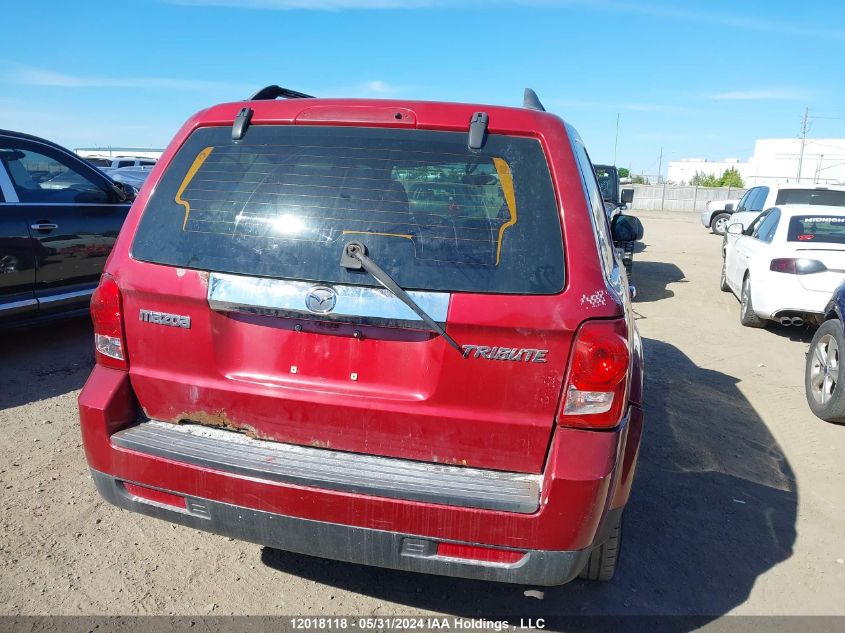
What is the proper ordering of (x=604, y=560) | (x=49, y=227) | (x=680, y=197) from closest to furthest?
(x=604, y=560)
(x=49, y=227)
(x=680, y=197)

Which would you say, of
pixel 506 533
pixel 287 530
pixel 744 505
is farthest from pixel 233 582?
pixel 744 505

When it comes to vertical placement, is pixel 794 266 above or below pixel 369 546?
above

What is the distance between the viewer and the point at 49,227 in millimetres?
5887

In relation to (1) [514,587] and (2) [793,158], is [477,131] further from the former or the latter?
(2) [793,158]

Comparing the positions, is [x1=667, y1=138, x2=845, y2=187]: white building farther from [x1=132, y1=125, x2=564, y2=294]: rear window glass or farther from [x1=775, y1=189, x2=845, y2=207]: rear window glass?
[x1=132, y1=125, x2=564, y2=294]: rear window glass

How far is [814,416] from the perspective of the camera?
5.43 metres

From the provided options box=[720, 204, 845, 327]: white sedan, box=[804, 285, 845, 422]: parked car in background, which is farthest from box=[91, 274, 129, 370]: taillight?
box=[720, 204, 845, 327]: white sedan

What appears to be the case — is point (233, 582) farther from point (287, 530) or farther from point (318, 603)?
point (287, 530)

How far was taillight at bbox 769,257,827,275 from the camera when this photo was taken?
7.16 metres

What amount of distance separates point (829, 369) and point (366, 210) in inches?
179

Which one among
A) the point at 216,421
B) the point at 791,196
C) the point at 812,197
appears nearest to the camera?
the point at 216,421

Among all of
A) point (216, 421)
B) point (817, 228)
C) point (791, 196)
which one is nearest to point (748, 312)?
point (817, 228)

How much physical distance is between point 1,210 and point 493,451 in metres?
5.03

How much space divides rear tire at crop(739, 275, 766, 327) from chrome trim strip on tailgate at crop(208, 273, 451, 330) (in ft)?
22.5
